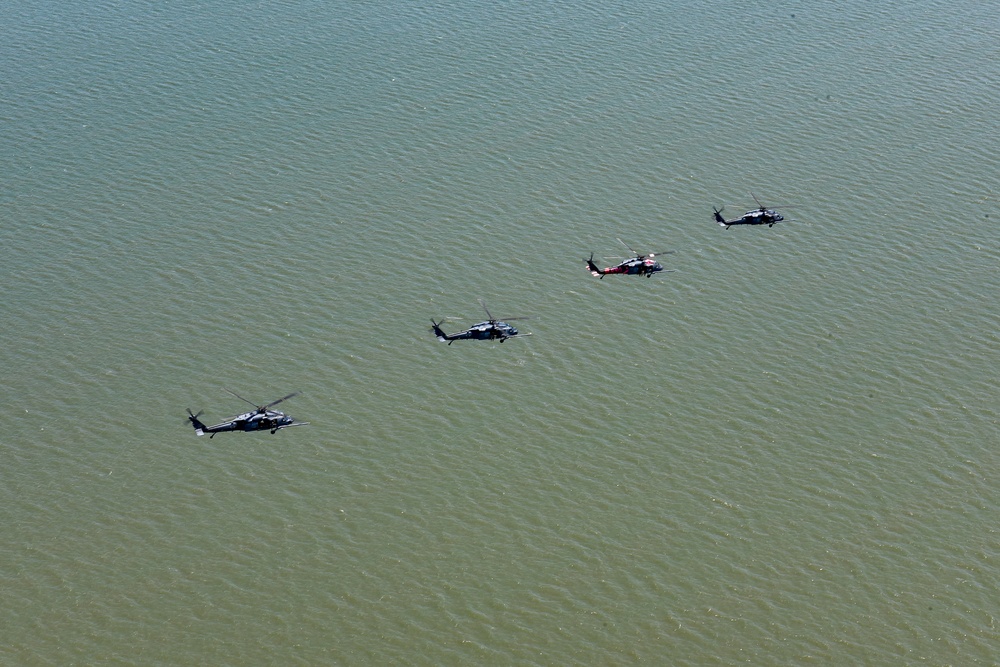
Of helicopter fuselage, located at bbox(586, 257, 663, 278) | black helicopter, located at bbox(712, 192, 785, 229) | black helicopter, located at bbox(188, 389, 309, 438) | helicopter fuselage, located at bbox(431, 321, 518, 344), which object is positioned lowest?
black helicopter, located at bbox(188, 389, 309, 438)

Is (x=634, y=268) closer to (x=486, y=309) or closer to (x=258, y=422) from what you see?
(x=486, y=309)

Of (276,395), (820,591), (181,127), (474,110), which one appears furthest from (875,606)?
(181,127)

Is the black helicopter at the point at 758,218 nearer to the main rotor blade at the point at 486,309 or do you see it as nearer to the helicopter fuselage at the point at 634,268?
the helicopter fuselage at the point at 634,268

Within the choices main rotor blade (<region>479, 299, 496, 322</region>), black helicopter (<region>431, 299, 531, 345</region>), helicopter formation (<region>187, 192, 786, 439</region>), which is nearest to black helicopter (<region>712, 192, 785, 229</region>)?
helicopter formation (<region>187, 192, 786, 439</region>)

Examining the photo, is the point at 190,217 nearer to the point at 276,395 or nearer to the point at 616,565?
the point at 276,395

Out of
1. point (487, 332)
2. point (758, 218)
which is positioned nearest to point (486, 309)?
point (487, 332)

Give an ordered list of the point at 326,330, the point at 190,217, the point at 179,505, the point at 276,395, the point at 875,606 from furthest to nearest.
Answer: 1. the point at 190,217
2. the point at 326,330
3. the point at 276,395
4. the point at 179,505
5. the point at 875,606

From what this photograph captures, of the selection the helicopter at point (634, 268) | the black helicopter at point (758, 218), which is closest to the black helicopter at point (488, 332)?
the helicopter at point (634, 268)

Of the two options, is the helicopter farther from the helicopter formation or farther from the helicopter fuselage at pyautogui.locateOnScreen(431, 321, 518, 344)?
the helicopter fuselage at pyautogui.locateOnScreen(431, 321, 518, 344)
